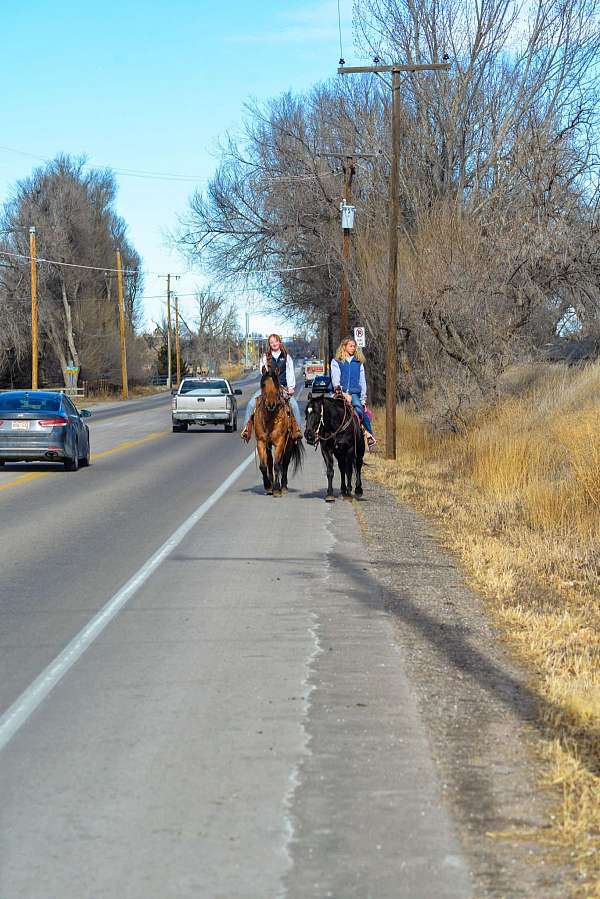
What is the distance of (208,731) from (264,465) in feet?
40.8

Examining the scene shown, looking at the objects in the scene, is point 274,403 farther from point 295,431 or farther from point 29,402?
point 29,402

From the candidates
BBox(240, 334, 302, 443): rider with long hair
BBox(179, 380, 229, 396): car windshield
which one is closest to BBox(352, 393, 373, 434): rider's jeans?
BBox(240, 334, 302, 443): rider with long hair

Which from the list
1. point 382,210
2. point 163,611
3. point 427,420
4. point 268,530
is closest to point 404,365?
point 382,210

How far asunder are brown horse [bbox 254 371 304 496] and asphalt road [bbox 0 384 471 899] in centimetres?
476

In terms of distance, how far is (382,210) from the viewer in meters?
40.9

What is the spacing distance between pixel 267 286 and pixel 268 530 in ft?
123

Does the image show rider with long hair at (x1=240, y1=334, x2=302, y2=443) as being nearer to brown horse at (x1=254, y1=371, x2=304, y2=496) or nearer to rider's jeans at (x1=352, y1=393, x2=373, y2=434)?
brown horse at (x1=254, y1=371, x2=304, y2=496)

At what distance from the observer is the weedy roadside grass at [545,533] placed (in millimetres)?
5820

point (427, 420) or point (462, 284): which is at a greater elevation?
point (462, 284)

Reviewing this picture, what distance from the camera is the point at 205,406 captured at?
3950 cm

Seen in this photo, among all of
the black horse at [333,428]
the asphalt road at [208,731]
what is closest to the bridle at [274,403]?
the black horse at [333,428]

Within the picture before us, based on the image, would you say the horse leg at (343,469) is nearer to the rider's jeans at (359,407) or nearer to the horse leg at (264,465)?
the rider's jeans at (359,407)

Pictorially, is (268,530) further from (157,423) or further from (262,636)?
(157,423)

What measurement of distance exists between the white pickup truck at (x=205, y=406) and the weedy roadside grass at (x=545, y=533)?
1067 centimetres
